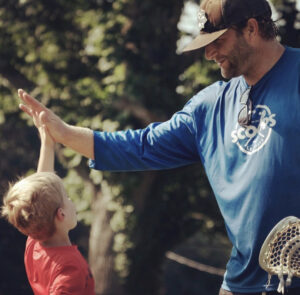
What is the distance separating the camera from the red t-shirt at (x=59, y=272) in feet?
7.71

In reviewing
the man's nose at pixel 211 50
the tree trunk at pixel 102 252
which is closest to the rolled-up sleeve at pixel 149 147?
the man's nose at pixel 211 50

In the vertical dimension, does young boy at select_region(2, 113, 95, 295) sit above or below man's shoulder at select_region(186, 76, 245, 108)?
below

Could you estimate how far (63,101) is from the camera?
8102 millimetres

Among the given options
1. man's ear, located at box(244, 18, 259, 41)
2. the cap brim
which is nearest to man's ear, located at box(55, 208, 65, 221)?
the cap brim

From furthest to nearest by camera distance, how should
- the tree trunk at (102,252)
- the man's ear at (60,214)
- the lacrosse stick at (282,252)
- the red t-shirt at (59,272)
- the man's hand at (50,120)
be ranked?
1. the tree trunk at (102,252)
2. the man's hand at (50,120)
3. the man's ear at (60,214)
4. the red t-shirt at (59,272)
5. the lacrosse stick at (282,252)

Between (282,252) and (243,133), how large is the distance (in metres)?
0.47

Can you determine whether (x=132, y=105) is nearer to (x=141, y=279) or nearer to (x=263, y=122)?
(x=141, y=279)

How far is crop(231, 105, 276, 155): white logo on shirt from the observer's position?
89.3 inches

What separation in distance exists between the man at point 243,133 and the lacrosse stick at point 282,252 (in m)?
0.06

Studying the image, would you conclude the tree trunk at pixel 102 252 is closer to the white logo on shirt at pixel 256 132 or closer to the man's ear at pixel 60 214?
the man's ear at pixel 60 214

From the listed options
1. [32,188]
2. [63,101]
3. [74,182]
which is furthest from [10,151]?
[32,188]

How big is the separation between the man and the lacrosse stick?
0.06 metres

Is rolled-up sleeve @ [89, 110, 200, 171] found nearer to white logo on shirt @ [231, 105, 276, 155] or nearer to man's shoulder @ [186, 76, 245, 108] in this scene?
man's shoulder @ [186, 76, 245, 108]

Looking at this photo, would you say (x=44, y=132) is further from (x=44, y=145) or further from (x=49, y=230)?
(x=49, y=230)
